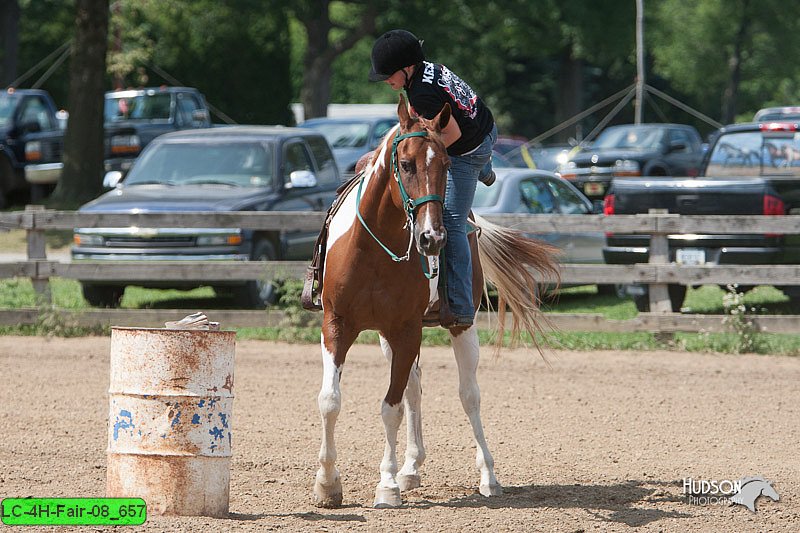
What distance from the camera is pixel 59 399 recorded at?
8914 mm

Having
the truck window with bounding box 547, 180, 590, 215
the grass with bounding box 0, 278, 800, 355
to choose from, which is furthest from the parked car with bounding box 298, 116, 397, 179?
the truck window with bounding box 547, 180, 590, 215

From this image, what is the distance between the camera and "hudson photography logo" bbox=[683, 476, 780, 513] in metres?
5.97

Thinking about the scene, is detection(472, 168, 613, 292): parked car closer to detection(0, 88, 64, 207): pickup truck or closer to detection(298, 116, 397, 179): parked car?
detection(298, 116, 397, 179): parked car

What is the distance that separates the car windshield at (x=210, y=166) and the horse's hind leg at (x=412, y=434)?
7.10 m

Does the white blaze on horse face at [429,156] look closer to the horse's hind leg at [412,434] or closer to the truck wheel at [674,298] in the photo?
the horse's hind leg at [412,434]

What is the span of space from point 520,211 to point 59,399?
6.05 metres

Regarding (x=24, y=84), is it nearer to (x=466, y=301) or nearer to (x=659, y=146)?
(x=659, y=146)

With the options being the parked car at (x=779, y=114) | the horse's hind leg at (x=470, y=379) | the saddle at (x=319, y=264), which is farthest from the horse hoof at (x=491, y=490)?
the parked car at (x=779, y=114)

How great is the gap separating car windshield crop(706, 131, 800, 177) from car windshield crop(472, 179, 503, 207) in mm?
2660

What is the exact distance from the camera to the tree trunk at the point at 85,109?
2162 centimetres

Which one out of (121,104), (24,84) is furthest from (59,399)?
(24,84)

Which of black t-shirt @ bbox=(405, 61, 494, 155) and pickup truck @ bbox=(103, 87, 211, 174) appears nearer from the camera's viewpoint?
black t-shirt @ bbox=(405, 61, 494, 155)

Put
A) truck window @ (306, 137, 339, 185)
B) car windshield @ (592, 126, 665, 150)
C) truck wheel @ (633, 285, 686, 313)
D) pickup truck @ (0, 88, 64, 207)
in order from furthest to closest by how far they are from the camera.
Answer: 1. car windshield @ (592, 126, 665, 150)
2. pickup truck @ (0, 88, 64, 207)
3. truck window @ (306, 137, 339, 185)
4. truck wheel @ (633, 285, 686, 313)

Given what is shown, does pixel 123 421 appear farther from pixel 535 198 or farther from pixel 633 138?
pixel 633 138
